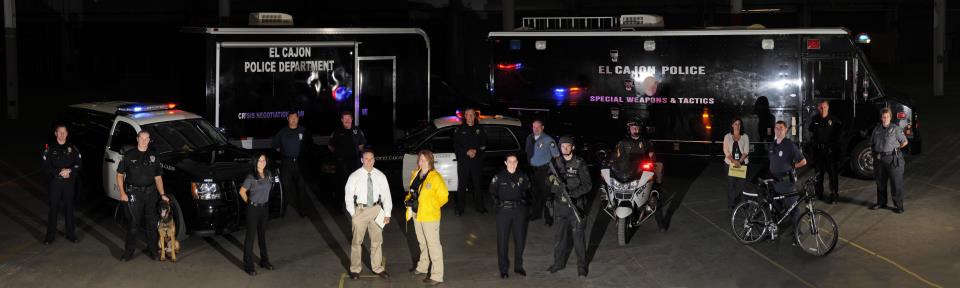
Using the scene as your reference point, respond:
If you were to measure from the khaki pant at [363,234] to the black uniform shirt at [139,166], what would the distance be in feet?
8.40

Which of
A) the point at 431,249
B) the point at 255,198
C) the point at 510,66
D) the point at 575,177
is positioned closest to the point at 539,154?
the point at 575,177

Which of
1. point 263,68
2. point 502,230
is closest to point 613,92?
point 263,68

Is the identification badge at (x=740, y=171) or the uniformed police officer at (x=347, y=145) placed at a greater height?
the uniformed police officer at (x=347, y=145)

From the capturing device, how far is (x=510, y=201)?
1134 centimetres

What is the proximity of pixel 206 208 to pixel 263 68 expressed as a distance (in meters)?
5.33

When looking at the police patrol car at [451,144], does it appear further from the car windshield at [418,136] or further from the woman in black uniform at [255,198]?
the woman in black uniform at [255,198]

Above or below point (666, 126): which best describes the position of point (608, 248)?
below

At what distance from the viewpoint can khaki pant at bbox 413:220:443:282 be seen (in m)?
11.2

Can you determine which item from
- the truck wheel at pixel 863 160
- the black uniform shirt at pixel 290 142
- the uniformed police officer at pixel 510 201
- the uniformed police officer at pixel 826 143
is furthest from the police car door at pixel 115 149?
the truck wheel at pixel 863 160

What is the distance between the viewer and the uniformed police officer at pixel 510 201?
37.0 ft

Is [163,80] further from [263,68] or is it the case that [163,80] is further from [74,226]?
[74,226]

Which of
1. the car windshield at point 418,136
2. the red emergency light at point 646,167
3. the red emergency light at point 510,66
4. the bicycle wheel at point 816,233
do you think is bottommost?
the bicycle wheel at point 816,233

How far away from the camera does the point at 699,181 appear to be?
18.0 m

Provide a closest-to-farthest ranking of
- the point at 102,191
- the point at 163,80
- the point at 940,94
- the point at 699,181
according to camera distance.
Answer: the point at 102,191
the point at 699,181
the point at 940,94
the point at 163,80
